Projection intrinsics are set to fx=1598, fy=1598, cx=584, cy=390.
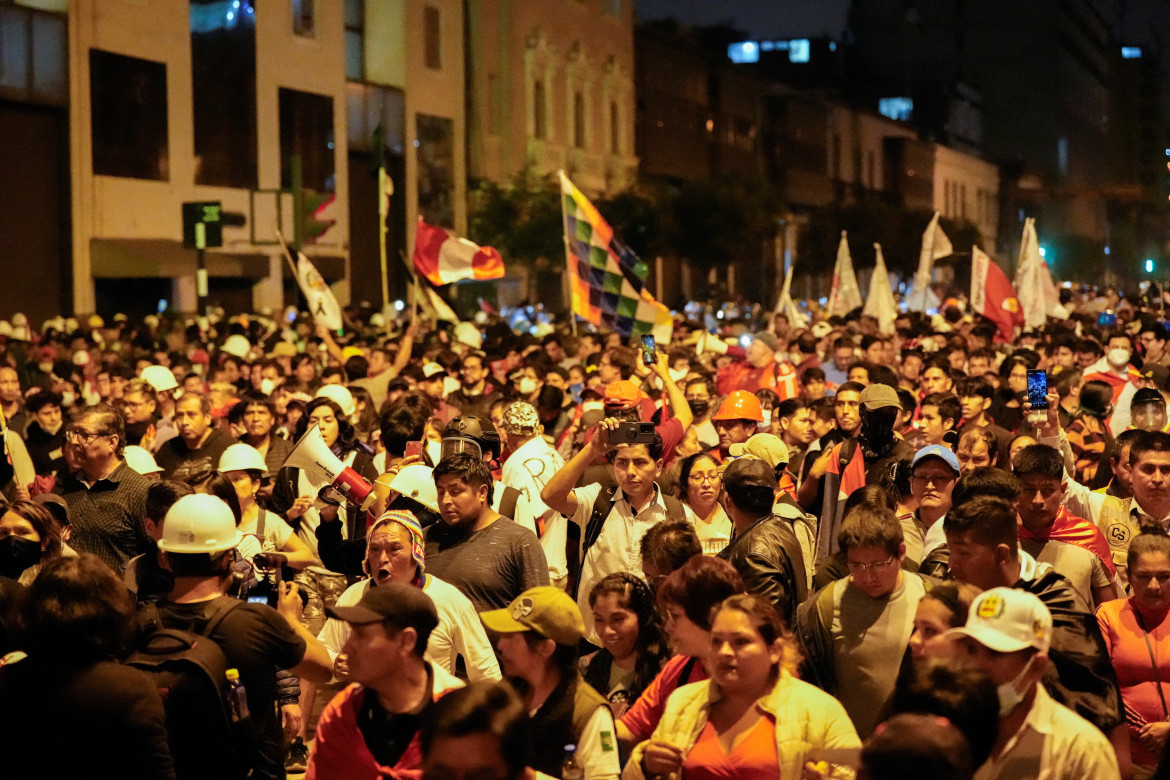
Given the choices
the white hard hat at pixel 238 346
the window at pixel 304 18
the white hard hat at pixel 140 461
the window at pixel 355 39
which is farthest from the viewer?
the window at pixel 355 39

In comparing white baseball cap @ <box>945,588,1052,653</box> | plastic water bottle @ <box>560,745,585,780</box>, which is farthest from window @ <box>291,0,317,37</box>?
white baseball cap @ <box>945,588,1052,653</box>

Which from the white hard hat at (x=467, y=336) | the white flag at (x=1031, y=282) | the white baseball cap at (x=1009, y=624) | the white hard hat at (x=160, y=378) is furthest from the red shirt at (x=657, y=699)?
the white flag at (x=1031, y=282)

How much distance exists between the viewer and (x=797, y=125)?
71.3m

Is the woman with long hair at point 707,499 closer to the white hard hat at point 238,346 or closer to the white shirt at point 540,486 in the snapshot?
the white shirt at point 540,486

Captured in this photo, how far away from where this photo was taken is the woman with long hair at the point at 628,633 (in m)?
5.52

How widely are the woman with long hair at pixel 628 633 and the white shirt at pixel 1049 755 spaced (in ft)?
5.60

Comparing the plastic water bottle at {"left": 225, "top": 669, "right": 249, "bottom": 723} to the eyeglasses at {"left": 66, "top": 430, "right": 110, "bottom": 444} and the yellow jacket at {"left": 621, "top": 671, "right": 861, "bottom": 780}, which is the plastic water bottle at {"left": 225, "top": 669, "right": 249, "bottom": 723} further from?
the eyeglasses at {"left": 66, "top": 430, "right": 110, "bottom": 444}

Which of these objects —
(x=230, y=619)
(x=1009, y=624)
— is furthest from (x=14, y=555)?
(x=1009, y=624)

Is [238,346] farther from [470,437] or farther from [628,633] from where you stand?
[628,633]

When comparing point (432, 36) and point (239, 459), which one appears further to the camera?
point (432, 36)

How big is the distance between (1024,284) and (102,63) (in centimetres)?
1688

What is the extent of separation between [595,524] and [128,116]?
2461cm

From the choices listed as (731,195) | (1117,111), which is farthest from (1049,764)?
(1117,111)

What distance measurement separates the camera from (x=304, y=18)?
116 ft
